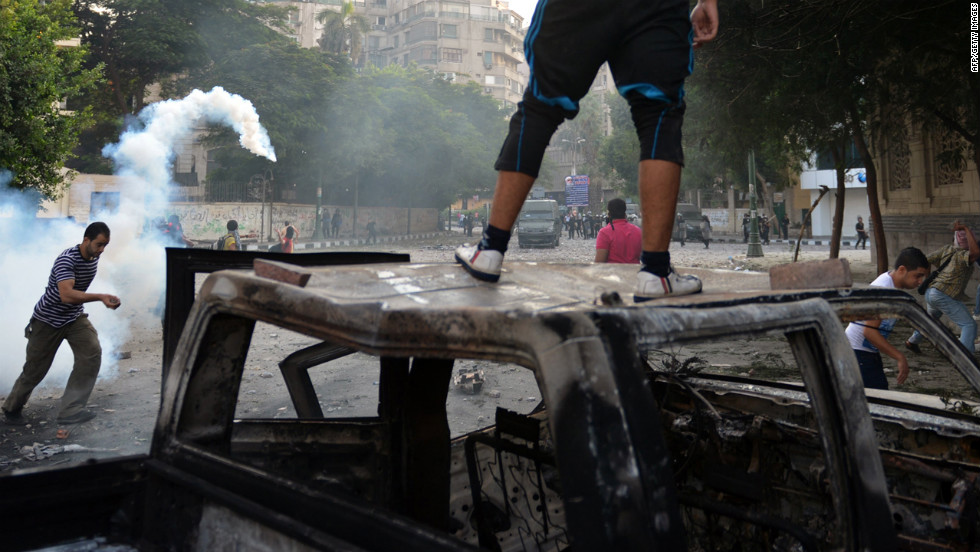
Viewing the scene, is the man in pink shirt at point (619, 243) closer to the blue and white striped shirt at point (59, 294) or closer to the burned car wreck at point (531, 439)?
the burned car wreck at point (531, 439)

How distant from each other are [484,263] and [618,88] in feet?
2.25

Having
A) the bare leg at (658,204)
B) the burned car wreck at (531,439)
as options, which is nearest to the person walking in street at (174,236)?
the burned car wreck at (531,439)

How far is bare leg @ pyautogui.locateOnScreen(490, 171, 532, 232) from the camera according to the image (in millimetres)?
2256

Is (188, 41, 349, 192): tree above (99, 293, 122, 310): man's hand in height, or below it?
above

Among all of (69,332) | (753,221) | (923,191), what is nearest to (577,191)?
(753,221)

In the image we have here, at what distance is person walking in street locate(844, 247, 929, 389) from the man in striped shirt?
597 centimetres

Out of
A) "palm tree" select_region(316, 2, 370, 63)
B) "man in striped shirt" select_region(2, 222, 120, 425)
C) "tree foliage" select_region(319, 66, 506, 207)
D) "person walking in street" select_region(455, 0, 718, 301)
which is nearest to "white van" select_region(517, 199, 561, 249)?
"tree foliage" select_region(319, 66, 506, 207)

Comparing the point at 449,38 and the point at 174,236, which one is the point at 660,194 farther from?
the point at 449,38

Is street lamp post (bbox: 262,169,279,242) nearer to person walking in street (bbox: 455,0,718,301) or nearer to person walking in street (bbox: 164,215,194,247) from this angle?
person walking in street (bbox: 164,215,194,247)

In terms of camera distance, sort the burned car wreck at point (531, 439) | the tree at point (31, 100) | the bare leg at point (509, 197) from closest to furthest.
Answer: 1. the burned car wreck at point (531, 439)
2. the bare leg at point (509, 197)
3. the tree at point (31, 100)

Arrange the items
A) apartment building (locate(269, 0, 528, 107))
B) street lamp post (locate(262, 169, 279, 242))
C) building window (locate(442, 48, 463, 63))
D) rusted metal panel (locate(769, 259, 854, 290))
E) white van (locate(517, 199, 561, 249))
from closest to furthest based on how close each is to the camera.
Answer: rusted metal panel (locate(769, 259, 854, 290)) → white van (locate(517, 199, 561, 249)) → street lamp post (locate(262, 169, 279, 242)) → apartment building (locate(269, 0, 528, 107)) → building window (locate(442, 48, 463, 63))

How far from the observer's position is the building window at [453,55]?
271 ft

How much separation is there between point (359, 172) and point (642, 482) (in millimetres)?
41524

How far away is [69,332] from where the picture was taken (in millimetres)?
6688
